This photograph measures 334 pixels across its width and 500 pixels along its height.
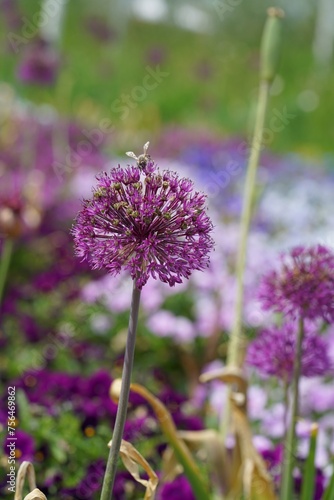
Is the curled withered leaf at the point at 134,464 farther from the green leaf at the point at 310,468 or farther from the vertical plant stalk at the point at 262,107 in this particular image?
the vertical plant stalk at the point at 262,107

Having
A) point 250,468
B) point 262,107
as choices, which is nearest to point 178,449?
point 250,468

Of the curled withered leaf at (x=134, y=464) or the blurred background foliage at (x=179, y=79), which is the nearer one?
the curled withered leaf at (x=134, y=464)

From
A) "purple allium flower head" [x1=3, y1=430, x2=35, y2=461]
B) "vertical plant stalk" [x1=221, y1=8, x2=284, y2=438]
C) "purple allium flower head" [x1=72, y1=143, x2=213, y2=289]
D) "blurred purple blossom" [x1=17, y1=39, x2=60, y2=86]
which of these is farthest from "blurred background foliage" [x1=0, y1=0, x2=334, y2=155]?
"purple allium flower head" [x1=72, y1=143, x2=213, y2=289]

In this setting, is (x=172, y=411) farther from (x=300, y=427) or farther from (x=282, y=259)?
(x=282, y=259)

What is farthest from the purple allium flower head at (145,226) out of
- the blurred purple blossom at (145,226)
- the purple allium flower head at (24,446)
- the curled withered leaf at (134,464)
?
the purple allium flower head at (24,446)

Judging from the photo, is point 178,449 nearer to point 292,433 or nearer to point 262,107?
point 292,433

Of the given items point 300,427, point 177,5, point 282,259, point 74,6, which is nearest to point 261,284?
point 282,259

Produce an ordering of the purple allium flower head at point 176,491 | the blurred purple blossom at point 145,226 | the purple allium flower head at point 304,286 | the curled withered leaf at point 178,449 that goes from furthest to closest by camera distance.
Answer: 1. the purple allium flower head at point 176,491
2. the curled withered leaf at point 178,449
3. the purple allium flower head at point 304,286
4. the blurred purple blossom at point 145,226
